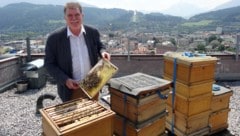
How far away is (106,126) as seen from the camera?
264cm

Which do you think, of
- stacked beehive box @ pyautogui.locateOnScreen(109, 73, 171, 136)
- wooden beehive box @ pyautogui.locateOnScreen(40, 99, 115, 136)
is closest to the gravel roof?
stacked beehive box @ pyautogui.locateOnScreen(109, 73, 171, 136)

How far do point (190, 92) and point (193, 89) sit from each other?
3.1 inches

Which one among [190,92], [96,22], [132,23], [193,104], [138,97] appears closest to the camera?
[138,97]

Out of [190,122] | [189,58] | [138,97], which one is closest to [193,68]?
[189,58]

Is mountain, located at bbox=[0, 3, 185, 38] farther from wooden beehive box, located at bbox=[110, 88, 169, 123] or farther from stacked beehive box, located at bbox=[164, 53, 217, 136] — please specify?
stacked beehive box, located at bbox=[164, 53, 217, 136]

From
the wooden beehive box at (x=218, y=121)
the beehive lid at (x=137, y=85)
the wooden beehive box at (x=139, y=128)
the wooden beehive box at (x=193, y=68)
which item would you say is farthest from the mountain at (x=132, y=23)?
the wooden beehive box at (x=218, y=121)

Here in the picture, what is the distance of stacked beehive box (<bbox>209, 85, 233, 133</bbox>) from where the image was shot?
5.17 meters

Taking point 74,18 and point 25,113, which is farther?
point 25,113

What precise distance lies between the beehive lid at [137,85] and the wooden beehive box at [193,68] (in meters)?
0.87

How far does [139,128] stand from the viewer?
354cm

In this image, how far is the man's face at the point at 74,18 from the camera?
3213mm

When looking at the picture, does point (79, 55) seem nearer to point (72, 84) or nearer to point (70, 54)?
point (70, 54)

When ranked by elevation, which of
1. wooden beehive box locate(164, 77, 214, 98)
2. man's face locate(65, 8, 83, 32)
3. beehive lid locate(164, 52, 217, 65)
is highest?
man's face locate(65, 8, 83, 32)

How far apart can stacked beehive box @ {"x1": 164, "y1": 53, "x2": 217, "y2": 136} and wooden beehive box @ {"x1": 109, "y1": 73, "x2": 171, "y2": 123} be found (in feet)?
3.08
